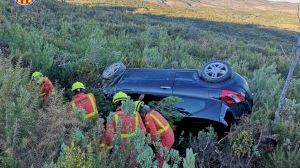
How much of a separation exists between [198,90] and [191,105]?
0.29 m

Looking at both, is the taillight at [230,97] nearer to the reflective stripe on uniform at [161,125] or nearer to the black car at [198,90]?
the black car at [198,90]

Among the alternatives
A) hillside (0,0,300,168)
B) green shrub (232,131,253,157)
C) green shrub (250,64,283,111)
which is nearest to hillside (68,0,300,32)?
green shrub (250,64,283,111)

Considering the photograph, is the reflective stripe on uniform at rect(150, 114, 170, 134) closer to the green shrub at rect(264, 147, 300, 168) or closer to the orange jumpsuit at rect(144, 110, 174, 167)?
the orange jumpsuit at rect(144, 110, 174, 167)

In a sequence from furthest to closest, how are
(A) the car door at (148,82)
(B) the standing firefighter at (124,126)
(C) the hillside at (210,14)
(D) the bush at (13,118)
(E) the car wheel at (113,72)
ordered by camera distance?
1. (C) the hillside at (210,14)
2. (E) the car wheel at (113,72)
3. (A) the car door at (148,82)
4. (B) the standing firefighter at (124,126)
5. (D) the bush at (13,118)

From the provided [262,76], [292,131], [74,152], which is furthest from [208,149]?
[262,76]

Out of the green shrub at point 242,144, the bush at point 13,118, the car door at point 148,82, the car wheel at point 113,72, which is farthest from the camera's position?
the car wheel at point 113,72

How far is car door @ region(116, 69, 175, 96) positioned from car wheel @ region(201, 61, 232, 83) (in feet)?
1.91

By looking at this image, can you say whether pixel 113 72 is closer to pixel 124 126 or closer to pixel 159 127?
pixel 159 127

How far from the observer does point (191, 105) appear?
24.3ft

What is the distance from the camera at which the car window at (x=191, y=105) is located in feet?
24.1

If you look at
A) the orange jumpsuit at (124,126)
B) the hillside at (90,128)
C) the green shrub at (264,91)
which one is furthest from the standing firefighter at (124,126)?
the green shrub at (264,91)

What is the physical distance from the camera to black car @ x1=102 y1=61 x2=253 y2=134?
725cm

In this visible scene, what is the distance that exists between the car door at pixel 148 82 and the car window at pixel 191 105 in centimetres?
33

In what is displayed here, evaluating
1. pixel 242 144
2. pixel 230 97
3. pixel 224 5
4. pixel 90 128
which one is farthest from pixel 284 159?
pixel 224 5
